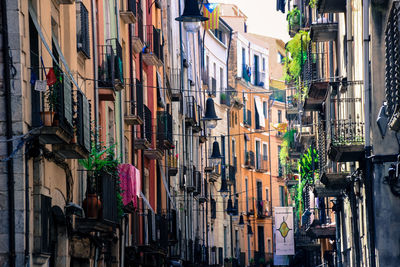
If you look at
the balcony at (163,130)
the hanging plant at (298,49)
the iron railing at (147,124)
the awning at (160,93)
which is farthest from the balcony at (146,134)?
the hanging plant at (298,49)

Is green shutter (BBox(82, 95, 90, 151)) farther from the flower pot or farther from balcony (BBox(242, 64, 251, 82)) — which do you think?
balcony (BBox(242, 64, 251, 82))

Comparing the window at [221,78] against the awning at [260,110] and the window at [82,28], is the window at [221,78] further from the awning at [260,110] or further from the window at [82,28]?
the window at [82,28]

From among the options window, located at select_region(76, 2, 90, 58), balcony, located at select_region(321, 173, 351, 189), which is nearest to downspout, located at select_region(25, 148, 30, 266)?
window, located at select_region(76, 2, 90, 58)

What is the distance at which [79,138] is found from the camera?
15875 millimetres

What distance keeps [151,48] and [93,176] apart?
43.9ft

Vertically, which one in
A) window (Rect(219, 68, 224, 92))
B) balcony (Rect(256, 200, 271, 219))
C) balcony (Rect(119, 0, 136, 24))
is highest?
window (Rect(219, 68, 224, 92))

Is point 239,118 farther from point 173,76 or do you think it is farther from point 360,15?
point 360,15

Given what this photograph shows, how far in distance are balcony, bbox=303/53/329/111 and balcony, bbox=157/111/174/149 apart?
4.53 m

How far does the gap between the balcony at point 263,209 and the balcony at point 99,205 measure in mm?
51578

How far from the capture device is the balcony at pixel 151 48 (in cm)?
3060

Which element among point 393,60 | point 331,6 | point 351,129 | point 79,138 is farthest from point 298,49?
point 79,138

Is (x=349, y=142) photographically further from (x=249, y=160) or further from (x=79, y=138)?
(x=249, y=160)

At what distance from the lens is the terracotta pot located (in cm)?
1789

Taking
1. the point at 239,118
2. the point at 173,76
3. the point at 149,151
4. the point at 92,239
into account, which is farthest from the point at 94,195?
the point at 239,118
